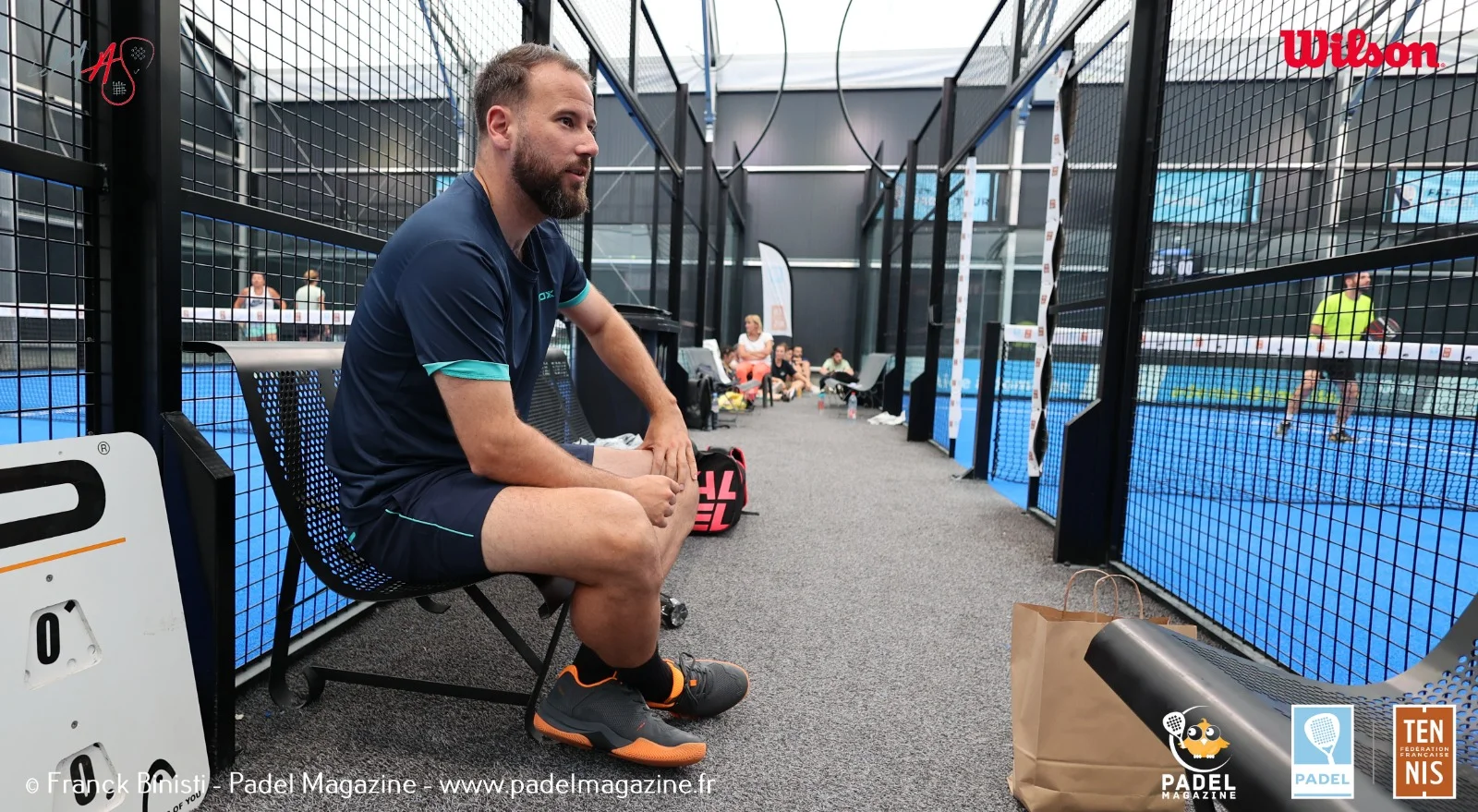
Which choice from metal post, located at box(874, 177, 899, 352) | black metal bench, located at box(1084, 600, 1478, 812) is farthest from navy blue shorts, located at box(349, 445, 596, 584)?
metal post, located at box(874, 177, 899, 352)

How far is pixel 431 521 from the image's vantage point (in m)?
1.21

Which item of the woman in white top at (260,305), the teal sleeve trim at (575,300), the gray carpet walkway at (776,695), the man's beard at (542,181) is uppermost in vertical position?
the man's beard at (542,181)

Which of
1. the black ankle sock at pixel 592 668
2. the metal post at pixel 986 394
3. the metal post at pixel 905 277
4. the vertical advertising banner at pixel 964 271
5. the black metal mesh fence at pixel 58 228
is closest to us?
the black metal mesh fence at pixel 58 228

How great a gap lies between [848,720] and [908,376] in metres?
6.02

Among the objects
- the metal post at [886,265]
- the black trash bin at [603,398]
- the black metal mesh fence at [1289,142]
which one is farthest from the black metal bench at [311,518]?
the metal post at [886,265]

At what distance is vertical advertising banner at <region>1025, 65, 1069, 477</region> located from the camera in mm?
3008

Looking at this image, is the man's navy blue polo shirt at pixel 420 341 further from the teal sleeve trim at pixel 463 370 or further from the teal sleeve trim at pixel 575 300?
Answer: the teal sleeve trim at pixel 575 300

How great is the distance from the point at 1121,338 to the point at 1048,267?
28.2 inches

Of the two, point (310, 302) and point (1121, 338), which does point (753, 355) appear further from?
point (310, 302)

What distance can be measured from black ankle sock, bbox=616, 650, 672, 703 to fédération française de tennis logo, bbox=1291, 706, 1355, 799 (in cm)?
94

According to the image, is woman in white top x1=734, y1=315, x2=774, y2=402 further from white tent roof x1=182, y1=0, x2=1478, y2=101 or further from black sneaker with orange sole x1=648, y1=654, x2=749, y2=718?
black sneaker with orange sole x1=648, y1=654, x2=749, y2=718

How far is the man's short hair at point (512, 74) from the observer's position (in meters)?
1.37

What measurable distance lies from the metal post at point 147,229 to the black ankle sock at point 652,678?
84cm

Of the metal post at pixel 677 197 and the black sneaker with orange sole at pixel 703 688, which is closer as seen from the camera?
the black sneaker with orange sole at pixel 703 688
